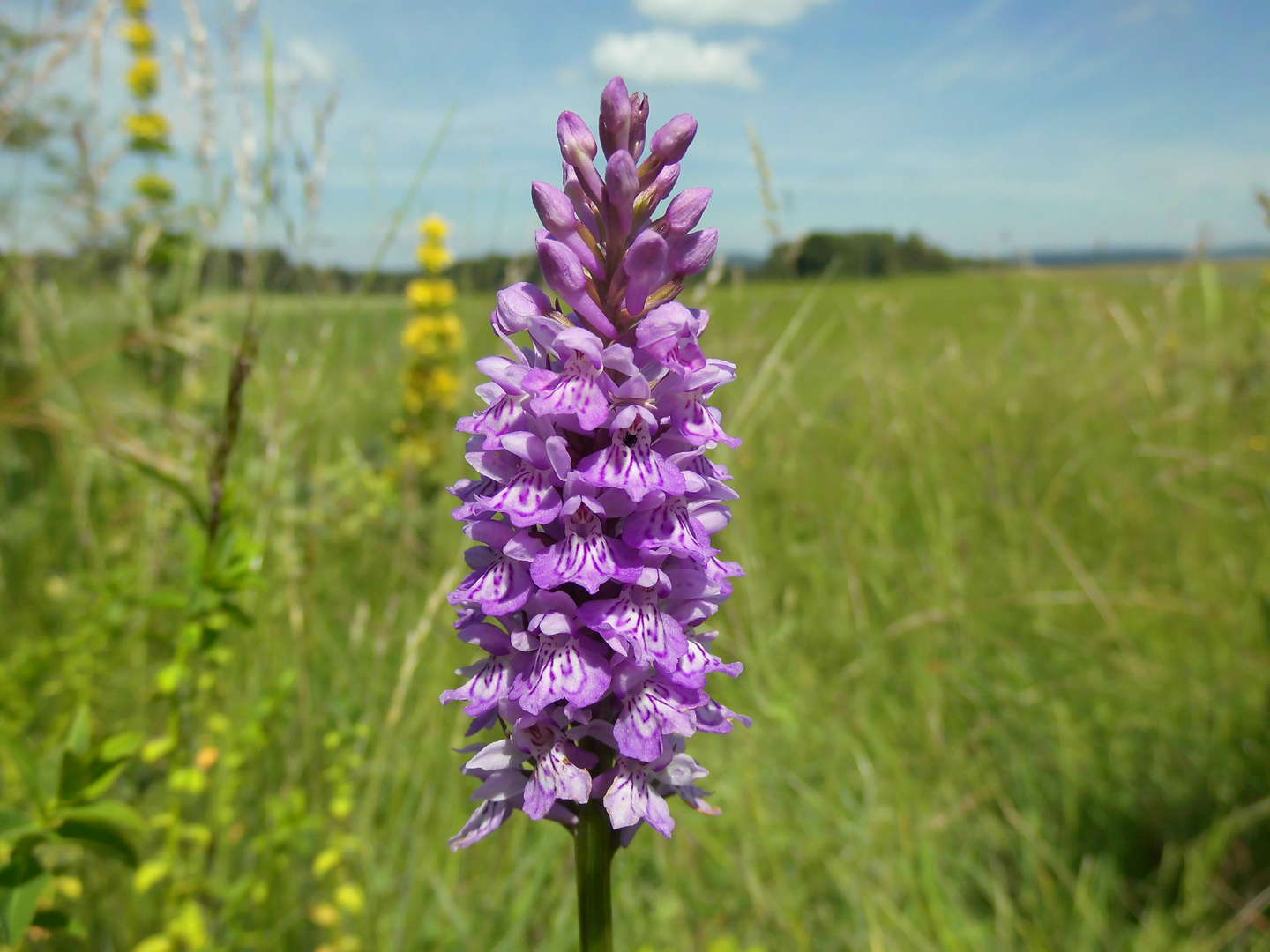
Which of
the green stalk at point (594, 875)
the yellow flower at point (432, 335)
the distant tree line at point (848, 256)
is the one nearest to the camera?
the green stalk at point (594, 875)

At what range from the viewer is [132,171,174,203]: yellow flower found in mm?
7352

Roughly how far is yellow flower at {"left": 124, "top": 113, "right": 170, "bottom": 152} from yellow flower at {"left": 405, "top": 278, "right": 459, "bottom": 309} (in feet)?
8.78

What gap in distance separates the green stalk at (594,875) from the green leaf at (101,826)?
850 millimetres

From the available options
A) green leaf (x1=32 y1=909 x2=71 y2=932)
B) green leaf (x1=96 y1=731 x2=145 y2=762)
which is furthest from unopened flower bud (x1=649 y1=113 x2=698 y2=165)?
green leaf (x1=32 y1=909 x2=71 y2=932)

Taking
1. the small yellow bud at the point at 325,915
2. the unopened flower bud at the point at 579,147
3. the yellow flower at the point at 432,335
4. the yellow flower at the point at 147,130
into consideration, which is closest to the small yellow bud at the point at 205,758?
the small yellow bud at the point at 325,915

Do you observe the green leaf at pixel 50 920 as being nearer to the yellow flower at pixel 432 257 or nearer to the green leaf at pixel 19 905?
the green leaf at pixel 19 905

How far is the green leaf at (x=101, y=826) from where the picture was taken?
1482 millimetres

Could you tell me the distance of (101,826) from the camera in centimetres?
153

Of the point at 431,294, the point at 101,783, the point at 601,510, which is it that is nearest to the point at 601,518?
the point at 601,510

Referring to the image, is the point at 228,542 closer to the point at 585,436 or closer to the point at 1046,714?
the point at 585,436

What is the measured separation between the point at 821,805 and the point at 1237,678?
1.81 metres

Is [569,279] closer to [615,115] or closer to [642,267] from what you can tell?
[642,267]

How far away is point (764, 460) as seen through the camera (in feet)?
17.1

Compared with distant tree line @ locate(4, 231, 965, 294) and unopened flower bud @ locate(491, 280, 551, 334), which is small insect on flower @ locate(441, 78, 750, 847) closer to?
unopened flower bud @ locate(491, 280, 551, 334)
